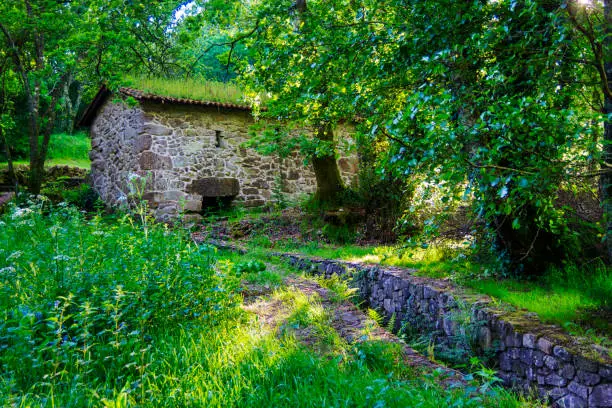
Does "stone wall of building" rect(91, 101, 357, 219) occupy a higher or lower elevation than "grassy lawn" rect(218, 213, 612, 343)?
higher

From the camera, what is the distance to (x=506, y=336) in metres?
3.93

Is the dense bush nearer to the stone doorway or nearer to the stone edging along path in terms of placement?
the stone edging along path

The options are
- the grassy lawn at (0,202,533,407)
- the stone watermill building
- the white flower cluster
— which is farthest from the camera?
the stone watermill building

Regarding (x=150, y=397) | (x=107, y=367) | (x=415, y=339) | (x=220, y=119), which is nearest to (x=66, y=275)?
(x=107, y=367)

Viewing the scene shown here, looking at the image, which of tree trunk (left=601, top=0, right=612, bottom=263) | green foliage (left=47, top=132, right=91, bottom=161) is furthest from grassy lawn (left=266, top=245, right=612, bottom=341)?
green foliage (left=47, top=132, right=91, bottom=161)

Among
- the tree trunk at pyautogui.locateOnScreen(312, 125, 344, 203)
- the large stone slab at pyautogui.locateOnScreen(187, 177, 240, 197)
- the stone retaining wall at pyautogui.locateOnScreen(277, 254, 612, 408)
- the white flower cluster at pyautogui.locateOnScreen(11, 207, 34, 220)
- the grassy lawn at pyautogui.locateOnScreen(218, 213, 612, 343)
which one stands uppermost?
the tree trunk at pyautogui.locateOnScreen(312, 125, 344, 203)

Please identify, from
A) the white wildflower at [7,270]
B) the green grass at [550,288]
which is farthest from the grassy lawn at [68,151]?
the green grass at [550,288]

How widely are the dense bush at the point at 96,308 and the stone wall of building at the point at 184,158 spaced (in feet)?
25.0

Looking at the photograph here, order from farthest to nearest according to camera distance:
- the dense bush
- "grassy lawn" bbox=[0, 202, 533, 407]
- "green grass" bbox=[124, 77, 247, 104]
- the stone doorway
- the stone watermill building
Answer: the stone doorway, "green grass" bbox=[124, 77, 247, 104], the stone watermill building, the dense bush, "grassy lawn" bbox=[0, 202, 533, 407]

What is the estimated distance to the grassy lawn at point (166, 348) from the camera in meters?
2.51

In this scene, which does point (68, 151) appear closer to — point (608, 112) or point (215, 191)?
point (215, 191)

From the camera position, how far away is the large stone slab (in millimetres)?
12586

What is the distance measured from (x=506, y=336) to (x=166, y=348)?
9.58ft

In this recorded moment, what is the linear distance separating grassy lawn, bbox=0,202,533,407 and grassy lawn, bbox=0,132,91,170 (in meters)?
17.3
